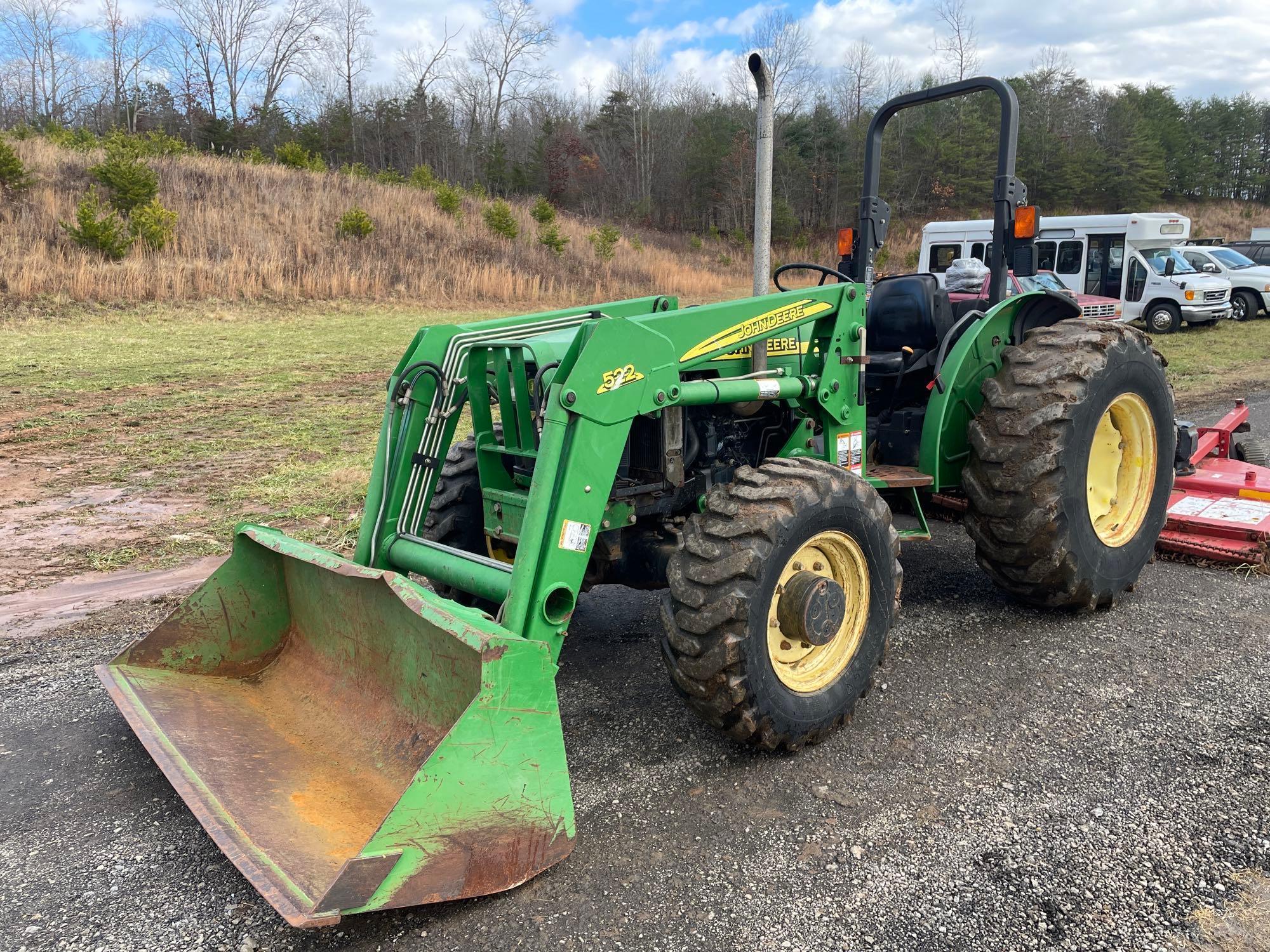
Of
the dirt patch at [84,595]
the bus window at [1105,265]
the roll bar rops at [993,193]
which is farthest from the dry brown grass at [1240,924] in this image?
the bus window at [1105,265]

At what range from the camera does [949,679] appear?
4.00 meters

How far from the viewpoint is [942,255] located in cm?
2203

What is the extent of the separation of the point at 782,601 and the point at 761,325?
1164 millimetres

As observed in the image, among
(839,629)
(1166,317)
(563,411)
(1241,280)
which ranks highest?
(1241,280)

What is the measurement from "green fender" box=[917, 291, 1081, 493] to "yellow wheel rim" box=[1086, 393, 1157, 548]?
2.12 feet

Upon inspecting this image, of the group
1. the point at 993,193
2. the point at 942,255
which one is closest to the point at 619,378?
the point at 993,193

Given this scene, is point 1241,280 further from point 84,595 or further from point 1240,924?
point 84,595

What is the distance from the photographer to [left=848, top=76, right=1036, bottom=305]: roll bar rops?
4.70m

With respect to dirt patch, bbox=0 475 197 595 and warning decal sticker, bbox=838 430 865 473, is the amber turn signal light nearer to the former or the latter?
warning decal sticker, bbox=838 430 865 473

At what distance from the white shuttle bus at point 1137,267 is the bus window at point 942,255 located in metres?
0.79

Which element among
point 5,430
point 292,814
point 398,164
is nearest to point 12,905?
point 292,814

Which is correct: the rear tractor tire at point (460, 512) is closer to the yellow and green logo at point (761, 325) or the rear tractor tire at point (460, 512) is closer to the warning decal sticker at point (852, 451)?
the yellow and green logo at point (761, 325)

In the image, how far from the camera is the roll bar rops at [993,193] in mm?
4695

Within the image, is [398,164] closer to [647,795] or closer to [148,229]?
[148,229]
